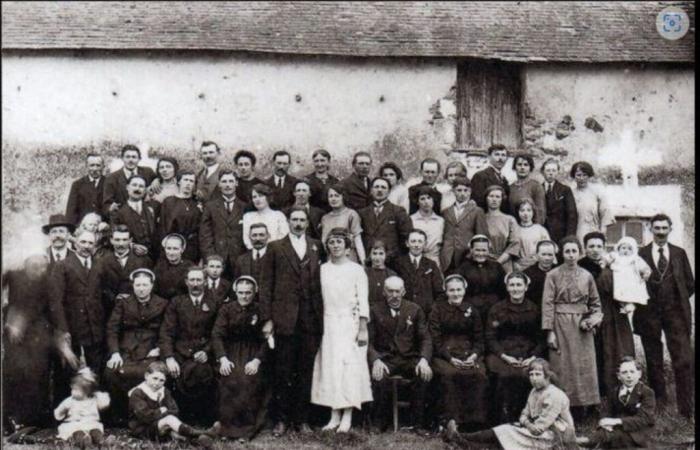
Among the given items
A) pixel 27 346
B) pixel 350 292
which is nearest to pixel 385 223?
pixel 350 292

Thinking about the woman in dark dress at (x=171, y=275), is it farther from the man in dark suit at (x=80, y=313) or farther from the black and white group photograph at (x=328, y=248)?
the man in dark suit at (x=80, y=313)

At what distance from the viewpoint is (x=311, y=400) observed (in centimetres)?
735

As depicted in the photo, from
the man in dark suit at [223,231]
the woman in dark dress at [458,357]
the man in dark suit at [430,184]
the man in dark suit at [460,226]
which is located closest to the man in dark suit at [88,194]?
the man in dark suit at [223,231]

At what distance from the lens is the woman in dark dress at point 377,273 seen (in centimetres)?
763

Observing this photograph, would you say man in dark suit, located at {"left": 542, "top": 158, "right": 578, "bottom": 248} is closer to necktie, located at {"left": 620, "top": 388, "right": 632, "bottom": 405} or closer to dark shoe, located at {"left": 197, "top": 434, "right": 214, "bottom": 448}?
necktie, located at {"left": 620, "top": 388, "right": 632, "bottom": 405}

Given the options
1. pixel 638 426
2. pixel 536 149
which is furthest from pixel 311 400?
pixel 536 149

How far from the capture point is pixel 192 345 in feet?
24.4

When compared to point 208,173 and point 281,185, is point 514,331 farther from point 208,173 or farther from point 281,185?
point 208,173

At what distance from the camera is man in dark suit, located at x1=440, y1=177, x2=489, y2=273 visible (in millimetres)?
8133

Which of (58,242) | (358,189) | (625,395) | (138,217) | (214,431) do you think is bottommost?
(214,431)

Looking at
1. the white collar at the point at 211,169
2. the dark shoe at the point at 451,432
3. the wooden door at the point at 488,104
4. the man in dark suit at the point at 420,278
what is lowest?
the dark shoe at the point at 451,432

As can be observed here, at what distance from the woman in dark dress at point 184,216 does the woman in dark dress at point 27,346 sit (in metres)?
1.26

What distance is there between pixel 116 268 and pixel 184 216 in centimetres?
88

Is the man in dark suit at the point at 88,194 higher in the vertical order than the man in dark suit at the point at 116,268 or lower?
higher
